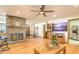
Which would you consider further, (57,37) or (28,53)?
(57,37)

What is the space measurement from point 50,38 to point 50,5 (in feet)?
2.02

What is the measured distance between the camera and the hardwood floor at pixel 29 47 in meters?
1.55

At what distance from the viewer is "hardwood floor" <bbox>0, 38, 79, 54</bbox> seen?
→ 61.2 inches

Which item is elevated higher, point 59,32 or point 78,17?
point 78,17

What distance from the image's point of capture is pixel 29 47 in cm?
163

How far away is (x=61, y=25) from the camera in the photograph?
168 centimetres

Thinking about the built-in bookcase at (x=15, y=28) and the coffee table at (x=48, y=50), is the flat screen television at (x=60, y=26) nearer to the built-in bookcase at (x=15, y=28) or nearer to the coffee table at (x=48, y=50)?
the coffee table at (x=48, y=50)

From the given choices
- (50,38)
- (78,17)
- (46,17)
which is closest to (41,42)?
(50,38)

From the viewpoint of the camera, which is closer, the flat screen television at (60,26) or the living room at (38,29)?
the living room at (38,29)

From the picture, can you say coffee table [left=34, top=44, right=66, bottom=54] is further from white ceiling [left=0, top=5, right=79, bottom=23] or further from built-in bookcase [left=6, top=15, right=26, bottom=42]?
white ceiling [left=0, top=5, right=79, bottom=23]

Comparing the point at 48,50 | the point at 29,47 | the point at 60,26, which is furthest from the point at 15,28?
the point at 60,26

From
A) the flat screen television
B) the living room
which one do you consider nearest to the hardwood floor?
the living room

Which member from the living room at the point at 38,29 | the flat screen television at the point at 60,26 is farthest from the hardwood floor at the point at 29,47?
the flat screen television at the point at 60,26
